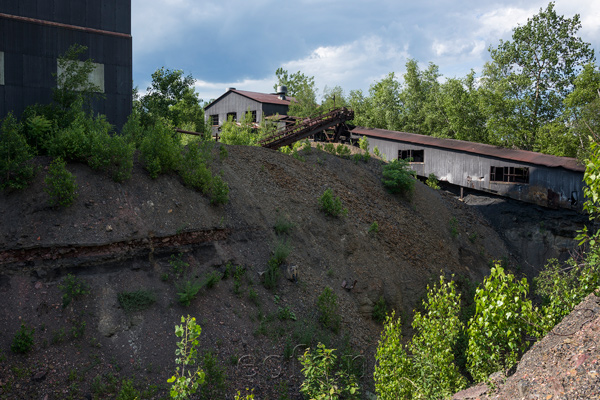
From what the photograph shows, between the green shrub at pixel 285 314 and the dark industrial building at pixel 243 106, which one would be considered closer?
the green shrub at pixel 285 314

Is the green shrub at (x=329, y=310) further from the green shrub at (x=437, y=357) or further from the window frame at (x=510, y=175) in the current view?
the window frame at (x=510, y=175)

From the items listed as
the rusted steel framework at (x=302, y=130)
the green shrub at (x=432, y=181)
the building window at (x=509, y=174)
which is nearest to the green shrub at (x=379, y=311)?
the rusted steel framework at (x=302, y=130)

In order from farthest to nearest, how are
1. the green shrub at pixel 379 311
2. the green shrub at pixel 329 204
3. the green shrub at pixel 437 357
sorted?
1. the green shrub at pixel 329 204
2. the green shrub at pixel 379 311
3. the green shrub at pixel 437 357

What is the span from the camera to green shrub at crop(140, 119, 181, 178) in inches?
563

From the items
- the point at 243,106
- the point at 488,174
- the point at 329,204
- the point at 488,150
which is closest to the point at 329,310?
the point at 329,204

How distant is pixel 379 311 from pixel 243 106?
28755mm

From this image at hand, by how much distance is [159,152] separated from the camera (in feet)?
47.7

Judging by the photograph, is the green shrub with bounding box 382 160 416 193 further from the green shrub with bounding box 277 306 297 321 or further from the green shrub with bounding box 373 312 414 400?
the green shrub with bounding box 373 312 414 400

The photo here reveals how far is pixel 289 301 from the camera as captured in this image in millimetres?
13898

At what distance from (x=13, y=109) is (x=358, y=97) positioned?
4358cm

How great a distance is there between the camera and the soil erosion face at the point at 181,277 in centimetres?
1021

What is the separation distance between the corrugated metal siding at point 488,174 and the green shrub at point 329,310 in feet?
54.1

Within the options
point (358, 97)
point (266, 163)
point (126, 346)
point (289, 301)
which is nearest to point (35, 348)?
point (126, 346)

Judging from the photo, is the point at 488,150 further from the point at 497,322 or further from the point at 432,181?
the point at 497,322
